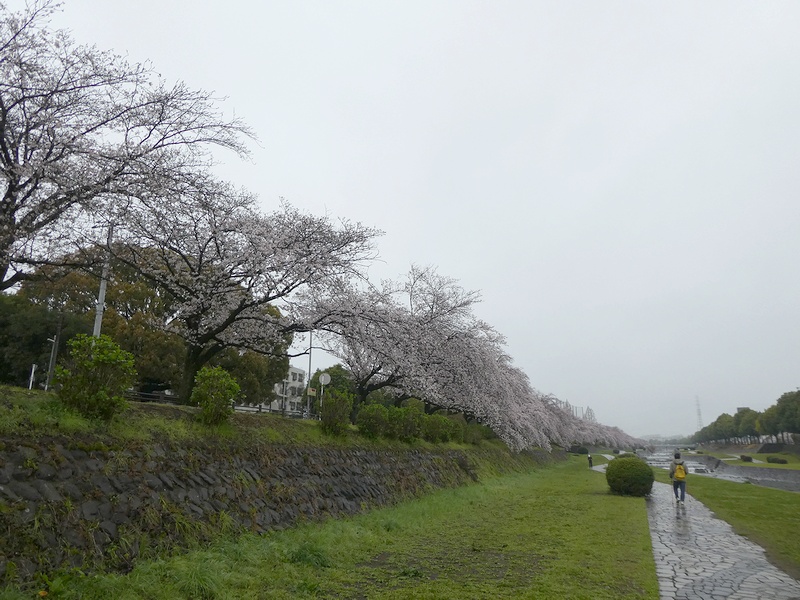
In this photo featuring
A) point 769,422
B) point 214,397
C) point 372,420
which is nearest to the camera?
point 214,397

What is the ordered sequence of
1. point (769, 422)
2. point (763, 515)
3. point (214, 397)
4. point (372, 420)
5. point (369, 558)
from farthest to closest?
point (769, 422)
point (372, 420)
point (763, 515)
point (214, 397)
point (369, 558)

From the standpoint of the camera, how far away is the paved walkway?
23.4 feet

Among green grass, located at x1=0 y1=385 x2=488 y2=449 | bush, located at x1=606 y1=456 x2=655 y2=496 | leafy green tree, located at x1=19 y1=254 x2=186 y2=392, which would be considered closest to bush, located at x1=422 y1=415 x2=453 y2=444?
bush, located at x1=606 y1=456 x2=655 y2=496

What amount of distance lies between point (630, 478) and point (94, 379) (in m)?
18.2

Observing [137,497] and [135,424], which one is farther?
[135,424]

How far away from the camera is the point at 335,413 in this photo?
583 inches

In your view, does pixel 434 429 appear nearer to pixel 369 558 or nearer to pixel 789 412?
pixel 369 558

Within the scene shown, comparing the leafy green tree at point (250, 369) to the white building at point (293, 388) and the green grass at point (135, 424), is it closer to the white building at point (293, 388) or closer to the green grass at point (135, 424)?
the green grass at point (135, 424)

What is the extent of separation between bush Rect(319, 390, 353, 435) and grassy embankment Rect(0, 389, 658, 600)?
1.46 metres

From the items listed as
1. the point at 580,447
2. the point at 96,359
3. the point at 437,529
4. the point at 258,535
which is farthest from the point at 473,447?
the point at 580,447

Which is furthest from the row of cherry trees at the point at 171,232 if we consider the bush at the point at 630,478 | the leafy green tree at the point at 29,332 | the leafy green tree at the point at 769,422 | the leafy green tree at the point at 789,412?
the leafy green tree at the point at 769,422

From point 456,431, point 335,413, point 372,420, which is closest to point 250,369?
point 456,431

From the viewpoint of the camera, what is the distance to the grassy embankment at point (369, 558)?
6191mm

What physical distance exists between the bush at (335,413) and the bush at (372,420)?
2.01 meters
